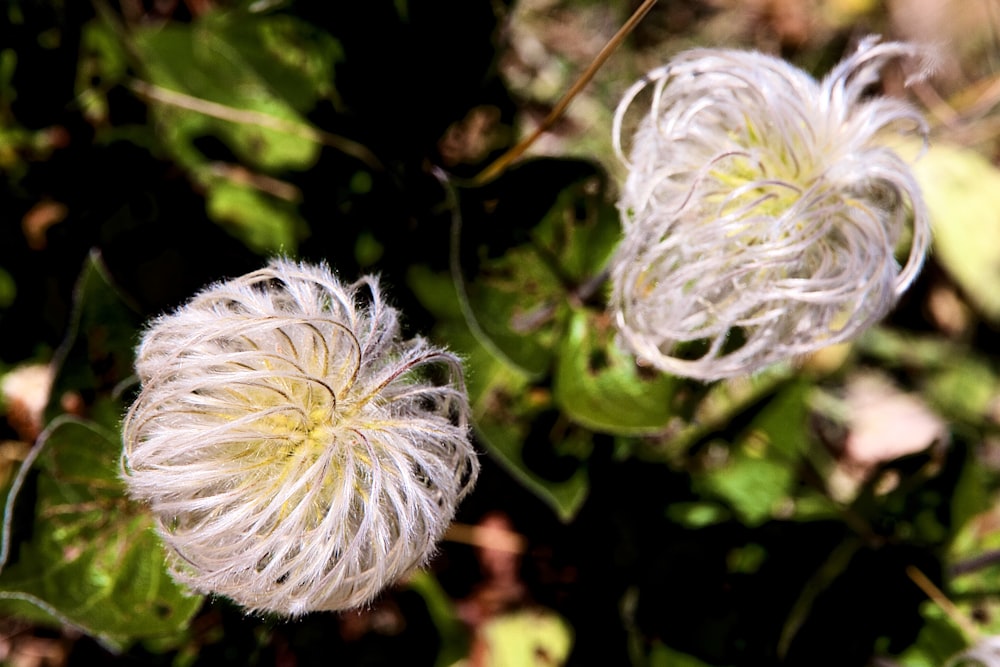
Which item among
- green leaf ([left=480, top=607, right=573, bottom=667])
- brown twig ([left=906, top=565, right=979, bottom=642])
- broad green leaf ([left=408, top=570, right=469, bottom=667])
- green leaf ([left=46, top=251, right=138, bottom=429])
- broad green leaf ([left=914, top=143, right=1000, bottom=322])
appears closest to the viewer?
green leaf ([left=46, top=251, right=138, bottom=429])

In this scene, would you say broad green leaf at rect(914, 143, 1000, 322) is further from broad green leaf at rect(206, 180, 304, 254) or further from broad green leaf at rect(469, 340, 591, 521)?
broad green leaf at rect(206, 180, 304, 254)

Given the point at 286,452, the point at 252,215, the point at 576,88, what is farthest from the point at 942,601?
the point at 252,215

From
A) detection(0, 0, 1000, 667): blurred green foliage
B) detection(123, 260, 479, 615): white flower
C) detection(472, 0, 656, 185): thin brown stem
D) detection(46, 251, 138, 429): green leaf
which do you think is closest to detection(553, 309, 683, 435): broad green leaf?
detection(0, 0, 1000, 667): blurred green foliage

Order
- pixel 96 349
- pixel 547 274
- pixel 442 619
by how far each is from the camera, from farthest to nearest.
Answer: pixel 442 619 < pixel 547 274 < pixel 96 349

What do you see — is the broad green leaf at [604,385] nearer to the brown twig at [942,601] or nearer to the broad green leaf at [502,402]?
the broad green leaf at [502,402]

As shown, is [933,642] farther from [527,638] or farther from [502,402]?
[502,402]

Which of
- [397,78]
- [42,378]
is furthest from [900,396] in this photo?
[42,378]
